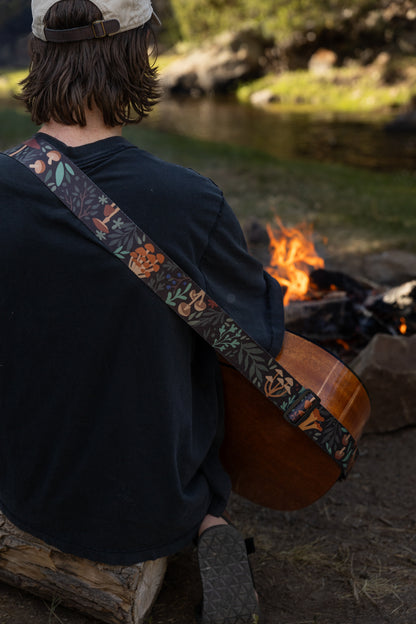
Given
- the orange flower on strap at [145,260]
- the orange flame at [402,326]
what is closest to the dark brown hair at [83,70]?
the orange flower on strap at [145,260]

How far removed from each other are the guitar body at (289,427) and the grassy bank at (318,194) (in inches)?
109

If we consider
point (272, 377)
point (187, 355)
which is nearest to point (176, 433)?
point (187, 355)

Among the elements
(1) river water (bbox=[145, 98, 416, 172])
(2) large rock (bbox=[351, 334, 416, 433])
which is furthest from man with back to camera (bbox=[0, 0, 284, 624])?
(1) river water (bbox=[145, 98, 416, 172])

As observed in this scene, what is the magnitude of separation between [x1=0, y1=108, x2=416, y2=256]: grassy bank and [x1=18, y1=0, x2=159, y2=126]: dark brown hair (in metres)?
3.30

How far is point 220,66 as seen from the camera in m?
25.7

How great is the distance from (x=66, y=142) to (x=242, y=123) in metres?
15.6

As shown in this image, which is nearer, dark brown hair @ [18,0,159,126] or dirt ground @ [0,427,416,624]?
dark brown hair @ [18,0,159,126]

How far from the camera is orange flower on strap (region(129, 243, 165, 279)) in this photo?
167 centimetres

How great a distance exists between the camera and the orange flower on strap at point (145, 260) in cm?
167

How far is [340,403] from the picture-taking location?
7.25 feet

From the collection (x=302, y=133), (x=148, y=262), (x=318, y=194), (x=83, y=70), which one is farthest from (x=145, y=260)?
(x=302, y=133)

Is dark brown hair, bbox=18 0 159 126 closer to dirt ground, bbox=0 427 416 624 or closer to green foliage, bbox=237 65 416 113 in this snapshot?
dirt ground, bbox=0 427 416 624

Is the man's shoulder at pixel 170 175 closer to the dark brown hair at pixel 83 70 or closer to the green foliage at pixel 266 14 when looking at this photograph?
the dark brown hair at pixel 83 70

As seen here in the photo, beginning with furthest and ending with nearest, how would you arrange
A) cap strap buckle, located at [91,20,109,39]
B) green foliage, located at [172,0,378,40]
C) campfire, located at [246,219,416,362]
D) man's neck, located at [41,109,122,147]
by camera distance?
1. green foliage, located at [172,0,378,40]
2. campfire, located at [246,219,416,362]
3. man's neck, located at [41,109,122,147]
4. cap strap buckle, located at [91,20,109,39]
